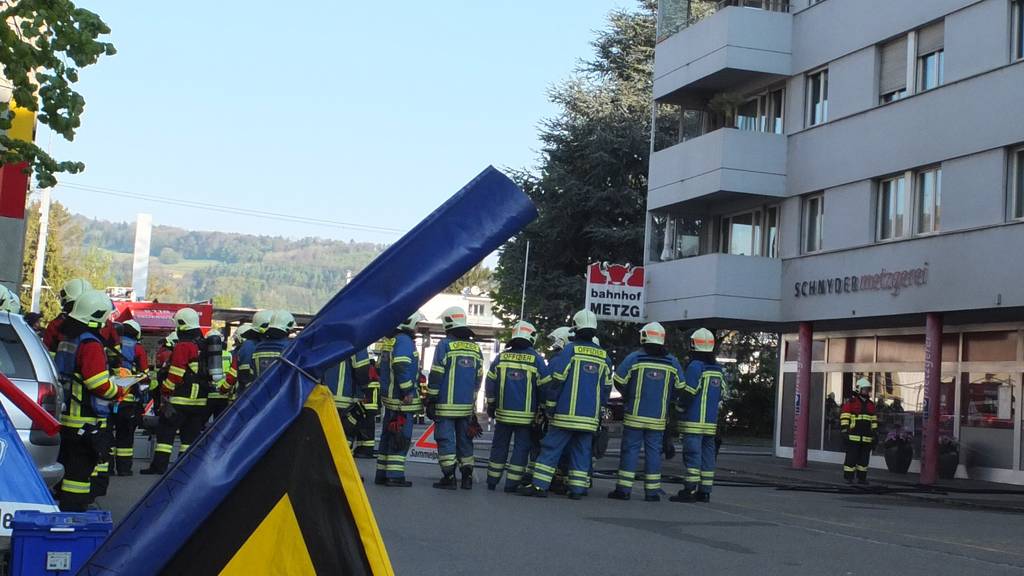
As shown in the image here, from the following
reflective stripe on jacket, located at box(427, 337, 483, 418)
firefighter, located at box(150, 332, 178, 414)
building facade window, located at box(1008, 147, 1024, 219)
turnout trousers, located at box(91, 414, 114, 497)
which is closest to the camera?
turnout trousers, located at box(91, 414, 114, 497)

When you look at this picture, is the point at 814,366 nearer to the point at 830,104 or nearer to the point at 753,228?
the point at 753,228

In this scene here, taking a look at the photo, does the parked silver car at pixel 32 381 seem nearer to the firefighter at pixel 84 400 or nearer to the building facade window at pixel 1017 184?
the firefighter at pixel 84 400

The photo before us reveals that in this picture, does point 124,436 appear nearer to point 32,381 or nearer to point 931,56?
point 32,381

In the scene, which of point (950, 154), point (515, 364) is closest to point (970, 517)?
point (515, 364)

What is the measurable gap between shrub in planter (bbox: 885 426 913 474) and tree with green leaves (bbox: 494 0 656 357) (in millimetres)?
14328

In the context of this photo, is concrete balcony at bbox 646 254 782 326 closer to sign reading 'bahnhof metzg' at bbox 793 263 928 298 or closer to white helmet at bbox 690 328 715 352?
sign reading 'bahnhof metzg' at bbox 793 263 928 298

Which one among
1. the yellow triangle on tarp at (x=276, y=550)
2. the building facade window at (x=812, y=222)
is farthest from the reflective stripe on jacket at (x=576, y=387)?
the building facade window at (x=812, y=222)

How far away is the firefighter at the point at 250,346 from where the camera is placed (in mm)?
16297

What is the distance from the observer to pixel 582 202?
4209cm

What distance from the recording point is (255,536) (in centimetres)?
307

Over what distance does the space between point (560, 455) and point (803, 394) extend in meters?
15.3

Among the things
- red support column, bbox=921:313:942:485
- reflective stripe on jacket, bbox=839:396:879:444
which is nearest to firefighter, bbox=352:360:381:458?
reflective stripe on jacket, bbox=839:396:879:444

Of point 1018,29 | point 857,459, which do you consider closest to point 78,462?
point 857,459

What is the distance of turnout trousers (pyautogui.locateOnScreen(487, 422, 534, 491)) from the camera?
15.7 m
